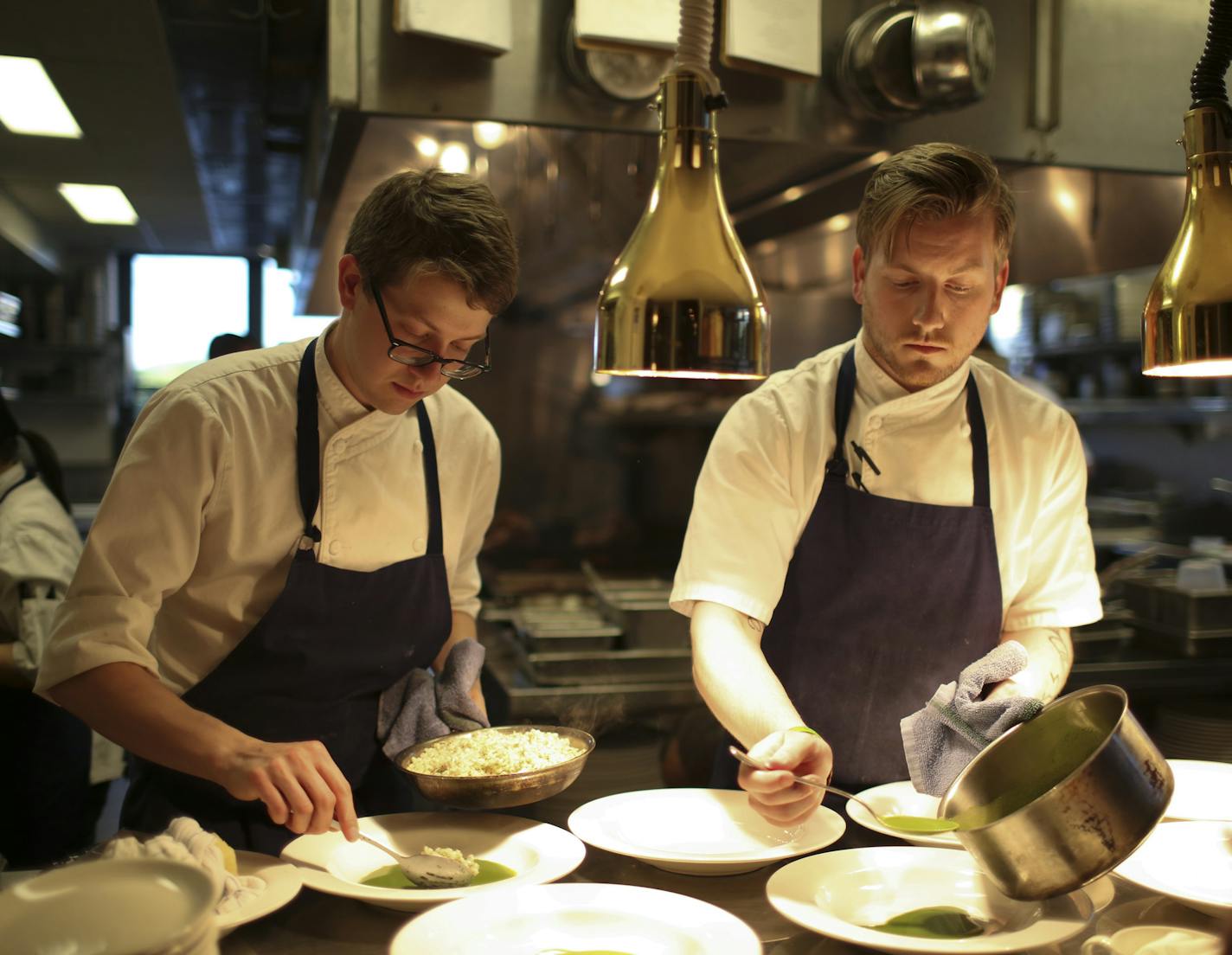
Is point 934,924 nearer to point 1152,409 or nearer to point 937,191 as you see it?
point 937,191

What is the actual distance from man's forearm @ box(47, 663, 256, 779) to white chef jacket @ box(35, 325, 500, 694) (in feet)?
0.08

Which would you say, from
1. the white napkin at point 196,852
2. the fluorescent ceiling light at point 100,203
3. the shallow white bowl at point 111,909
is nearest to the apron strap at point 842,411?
the white napkin at point 196,852

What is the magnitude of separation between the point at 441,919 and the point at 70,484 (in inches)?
251

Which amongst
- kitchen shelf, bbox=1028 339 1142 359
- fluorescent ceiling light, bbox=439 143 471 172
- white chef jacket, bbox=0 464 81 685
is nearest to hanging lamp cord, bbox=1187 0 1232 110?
fluorescent ceiling light, bbox=439 143 471 172

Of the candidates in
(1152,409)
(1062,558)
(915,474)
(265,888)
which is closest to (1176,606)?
(1062,558)

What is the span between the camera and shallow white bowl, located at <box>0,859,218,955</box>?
0.83m

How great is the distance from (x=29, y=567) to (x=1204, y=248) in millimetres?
2491

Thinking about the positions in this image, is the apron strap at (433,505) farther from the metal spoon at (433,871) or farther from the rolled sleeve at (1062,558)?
the rolled sleeve at (1062,558)

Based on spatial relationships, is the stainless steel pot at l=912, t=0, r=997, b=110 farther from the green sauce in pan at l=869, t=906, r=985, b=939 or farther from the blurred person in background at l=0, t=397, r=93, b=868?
the blurred person in background at l=0, t=397, r=93, b=868

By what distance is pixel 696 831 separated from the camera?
1466 mm

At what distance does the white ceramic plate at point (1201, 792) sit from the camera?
4.99ft

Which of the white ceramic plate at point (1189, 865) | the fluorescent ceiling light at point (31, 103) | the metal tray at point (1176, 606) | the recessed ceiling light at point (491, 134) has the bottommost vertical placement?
the metal tray at point (1176, 606)

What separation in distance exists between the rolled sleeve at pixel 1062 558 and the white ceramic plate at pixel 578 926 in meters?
0.90

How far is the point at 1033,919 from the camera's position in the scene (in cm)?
118
